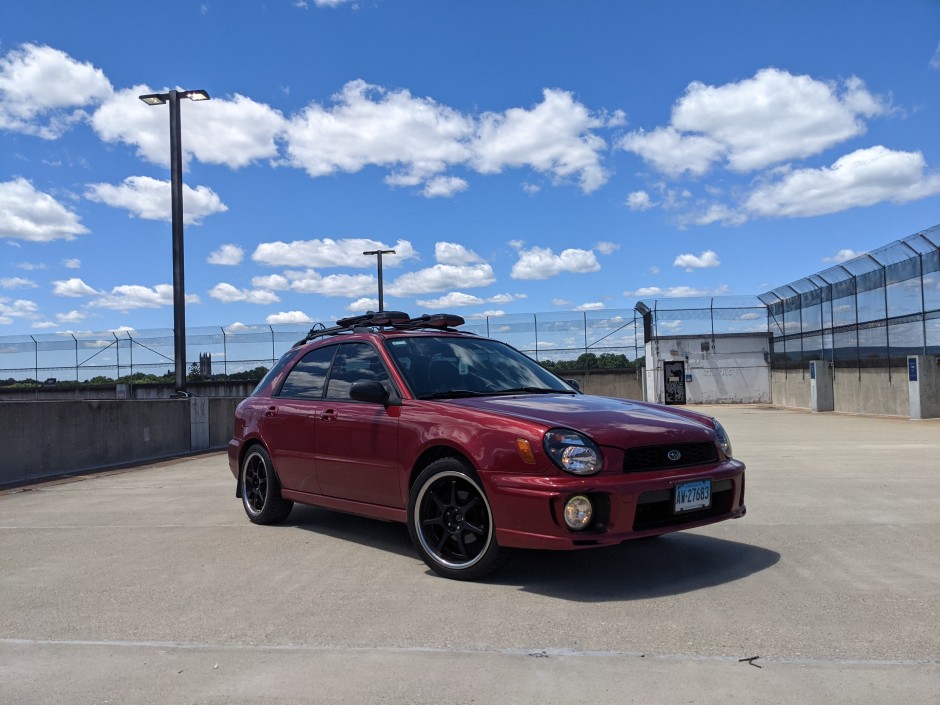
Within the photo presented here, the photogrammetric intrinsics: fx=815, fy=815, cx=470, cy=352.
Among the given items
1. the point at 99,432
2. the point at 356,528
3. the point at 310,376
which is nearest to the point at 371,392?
the point at 310,376

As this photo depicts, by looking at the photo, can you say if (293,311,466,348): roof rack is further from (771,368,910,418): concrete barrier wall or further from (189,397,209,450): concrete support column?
(771,368,910,418): concrete barrier wall

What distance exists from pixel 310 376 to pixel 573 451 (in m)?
2.87

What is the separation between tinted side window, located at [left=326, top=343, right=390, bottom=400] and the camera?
5.89 meters

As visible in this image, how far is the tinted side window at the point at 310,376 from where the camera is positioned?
6465mm

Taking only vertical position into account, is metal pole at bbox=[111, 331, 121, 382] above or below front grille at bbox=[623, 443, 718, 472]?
above

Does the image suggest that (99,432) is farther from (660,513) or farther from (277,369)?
(660,513)

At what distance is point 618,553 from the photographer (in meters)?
5.56

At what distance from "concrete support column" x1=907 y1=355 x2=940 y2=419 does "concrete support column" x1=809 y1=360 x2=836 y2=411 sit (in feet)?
25.2

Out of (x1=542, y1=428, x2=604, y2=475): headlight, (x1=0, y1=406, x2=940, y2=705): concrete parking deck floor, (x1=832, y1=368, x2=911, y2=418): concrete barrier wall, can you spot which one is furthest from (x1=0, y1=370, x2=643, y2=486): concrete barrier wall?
(x1=832, y1=368, x2=911, y2=418): concrete barrier wall

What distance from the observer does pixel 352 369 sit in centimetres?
614

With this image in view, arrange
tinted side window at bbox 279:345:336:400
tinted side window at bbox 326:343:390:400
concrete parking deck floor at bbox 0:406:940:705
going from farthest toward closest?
tinted side window at bbox 279:345:336:400 → tinted side window at bbox 326:343:390:400 → concrete parking deck floor at bbox 0:406:940:705

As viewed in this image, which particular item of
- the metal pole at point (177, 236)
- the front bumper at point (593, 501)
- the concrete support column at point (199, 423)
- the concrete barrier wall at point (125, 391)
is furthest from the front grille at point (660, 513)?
the concrete barrier wall at point (125, 391)

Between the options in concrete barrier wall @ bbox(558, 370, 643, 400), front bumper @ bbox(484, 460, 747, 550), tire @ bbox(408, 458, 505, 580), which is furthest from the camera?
concrete barrier wall @ bbox(558, 370, 643, 400)

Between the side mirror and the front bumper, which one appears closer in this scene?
the front bumper
